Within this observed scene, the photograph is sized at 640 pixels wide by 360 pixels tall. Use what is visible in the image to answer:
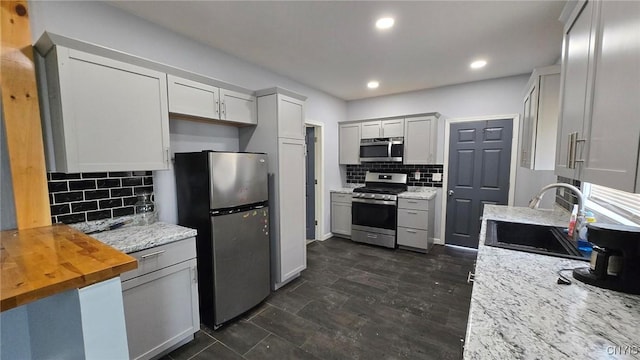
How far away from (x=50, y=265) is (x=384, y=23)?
2.51 m

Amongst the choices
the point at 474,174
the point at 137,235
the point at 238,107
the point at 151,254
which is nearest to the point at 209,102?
the point at 238,107

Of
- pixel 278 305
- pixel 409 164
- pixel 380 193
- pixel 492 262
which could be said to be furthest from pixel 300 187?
pixel 409 164

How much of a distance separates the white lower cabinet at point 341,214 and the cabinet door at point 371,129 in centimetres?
109

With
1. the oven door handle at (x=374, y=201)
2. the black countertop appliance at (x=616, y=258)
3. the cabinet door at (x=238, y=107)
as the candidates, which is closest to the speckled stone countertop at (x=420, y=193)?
the oven door handle at (x=374, y=201)

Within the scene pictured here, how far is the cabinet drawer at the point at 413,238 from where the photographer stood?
3697 millimetres

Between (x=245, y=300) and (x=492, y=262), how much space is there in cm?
197

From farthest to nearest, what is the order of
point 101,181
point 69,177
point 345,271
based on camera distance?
point 345,271
point 101,181
point 69,177

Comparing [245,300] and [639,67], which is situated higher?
[639,67]

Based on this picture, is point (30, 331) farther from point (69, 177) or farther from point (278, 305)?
point (278, 305)

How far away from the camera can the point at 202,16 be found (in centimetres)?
201

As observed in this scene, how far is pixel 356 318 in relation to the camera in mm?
2270

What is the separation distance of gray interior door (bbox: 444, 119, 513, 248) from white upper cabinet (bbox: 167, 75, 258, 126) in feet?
10.1

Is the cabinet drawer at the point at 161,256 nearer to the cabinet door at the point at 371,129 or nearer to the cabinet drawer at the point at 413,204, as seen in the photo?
the cabinet drawer at the point at 413,204

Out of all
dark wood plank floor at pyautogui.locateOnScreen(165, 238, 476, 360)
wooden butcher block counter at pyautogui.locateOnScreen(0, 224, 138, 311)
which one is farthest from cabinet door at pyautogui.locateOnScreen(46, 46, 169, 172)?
dark wood plank floor at pyautogui.locateOnScreen(165, 238, 476, 360)
